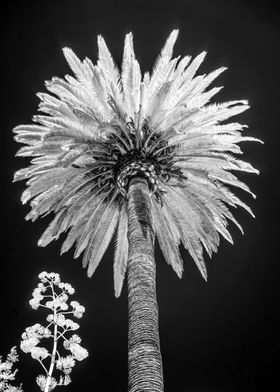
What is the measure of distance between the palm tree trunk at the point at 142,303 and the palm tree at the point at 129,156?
0.56ft

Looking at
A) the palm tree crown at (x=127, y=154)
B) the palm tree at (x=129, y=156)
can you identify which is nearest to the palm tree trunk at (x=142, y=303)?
the palm tree at (x=129, y=156)

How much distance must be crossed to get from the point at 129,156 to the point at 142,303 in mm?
4910

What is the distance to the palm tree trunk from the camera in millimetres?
6953

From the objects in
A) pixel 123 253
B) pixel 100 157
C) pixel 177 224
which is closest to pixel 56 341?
pixel 123 253

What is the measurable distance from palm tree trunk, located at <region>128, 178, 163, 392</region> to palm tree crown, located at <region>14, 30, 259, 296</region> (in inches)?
63.5

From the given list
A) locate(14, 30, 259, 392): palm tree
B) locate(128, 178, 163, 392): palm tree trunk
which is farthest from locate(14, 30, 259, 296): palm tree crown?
locate(128, 178, 163, 392): palm tree trunk

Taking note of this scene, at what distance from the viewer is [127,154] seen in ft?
39.3

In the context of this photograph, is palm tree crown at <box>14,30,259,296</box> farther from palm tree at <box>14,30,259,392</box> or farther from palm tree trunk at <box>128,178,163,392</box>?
palm tree trunk at <box>128,178,163,392</box>

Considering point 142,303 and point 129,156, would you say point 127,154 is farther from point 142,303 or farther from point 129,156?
point 142,303

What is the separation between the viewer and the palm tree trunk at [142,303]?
6.95 metres

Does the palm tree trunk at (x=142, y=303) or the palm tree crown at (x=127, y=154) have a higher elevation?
the palm tree crown at (x=127, y=154)

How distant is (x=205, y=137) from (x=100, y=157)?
295cm

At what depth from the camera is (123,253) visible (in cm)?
1478

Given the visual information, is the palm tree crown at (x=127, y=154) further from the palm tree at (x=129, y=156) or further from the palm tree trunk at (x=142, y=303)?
the palm tree trunk at (x=142, y=303)
